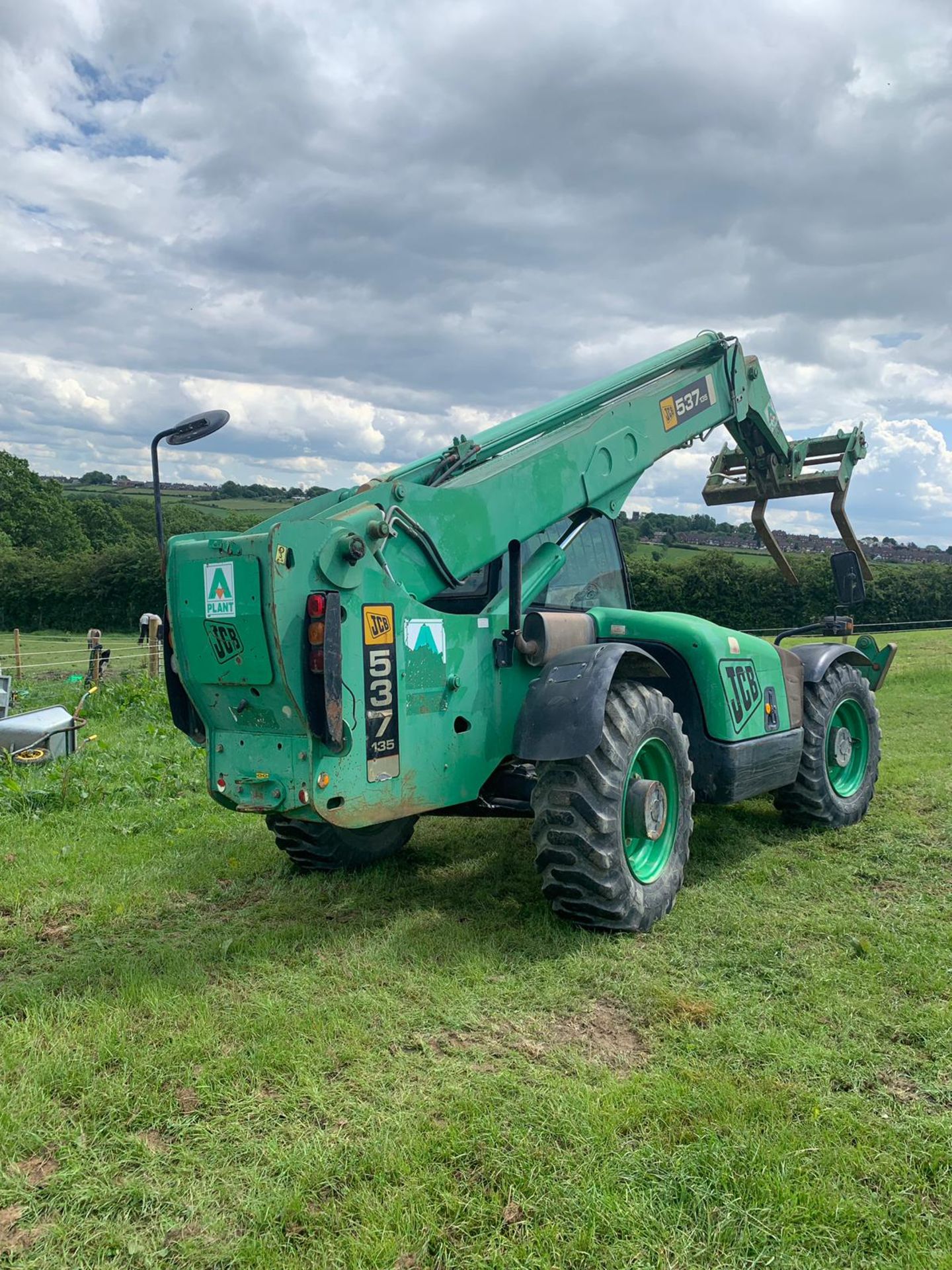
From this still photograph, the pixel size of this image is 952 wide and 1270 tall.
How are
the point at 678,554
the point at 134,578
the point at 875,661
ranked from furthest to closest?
the point at 134,578
the point at 678,554
the point at 875,661

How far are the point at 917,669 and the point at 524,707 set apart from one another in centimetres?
1629

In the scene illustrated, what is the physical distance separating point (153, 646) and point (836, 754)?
1289cm

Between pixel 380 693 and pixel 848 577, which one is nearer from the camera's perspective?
pixel 380 693

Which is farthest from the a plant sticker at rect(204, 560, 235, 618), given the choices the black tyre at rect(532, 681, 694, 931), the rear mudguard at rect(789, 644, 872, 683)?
the rear mudguard at rect(789, 644, 872, 683)

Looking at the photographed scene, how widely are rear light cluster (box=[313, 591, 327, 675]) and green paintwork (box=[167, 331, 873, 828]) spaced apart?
3 cm

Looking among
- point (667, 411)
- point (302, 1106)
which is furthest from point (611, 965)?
point (667, 411)

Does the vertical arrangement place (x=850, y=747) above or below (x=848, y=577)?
below

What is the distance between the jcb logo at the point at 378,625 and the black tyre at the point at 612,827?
1058mm

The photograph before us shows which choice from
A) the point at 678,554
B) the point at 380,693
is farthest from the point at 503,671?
the point at 678,554

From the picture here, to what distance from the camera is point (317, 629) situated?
3990 millimetres

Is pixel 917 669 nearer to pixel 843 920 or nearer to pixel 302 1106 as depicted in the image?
pixel 843 920

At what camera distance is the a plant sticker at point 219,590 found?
4004 millimetres

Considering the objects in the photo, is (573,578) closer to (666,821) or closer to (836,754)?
(666,821)

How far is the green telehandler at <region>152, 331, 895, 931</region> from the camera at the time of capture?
4.06m
